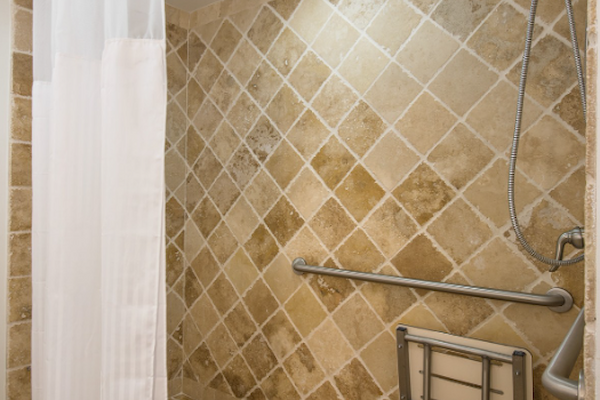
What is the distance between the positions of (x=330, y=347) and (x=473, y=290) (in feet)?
1.92

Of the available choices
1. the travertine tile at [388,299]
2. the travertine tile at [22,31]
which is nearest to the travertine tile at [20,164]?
the travertine tile at [22,31]

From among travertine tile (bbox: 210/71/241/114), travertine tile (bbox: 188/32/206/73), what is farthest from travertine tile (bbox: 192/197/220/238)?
travertine tile (bbox: 188/32/206/73)

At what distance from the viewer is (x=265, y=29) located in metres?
1.70

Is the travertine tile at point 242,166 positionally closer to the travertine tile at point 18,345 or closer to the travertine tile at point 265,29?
the travertine tile at point 265,29

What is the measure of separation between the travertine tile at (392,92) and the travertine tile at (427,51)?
0.10ft

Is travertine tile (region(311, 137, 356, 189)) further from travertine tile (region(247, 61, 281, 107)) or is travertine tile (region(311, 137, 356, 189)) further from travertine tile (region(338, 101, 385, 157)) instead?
travertine tile (region(247, 61, 281, 107))

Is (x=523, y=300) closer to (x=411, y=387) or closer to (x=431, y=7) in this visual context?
(x=411, y=387)

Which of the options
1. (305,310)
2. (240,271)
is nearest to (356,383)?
(305,310)

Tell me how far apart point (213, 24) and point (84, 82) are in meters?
1.18

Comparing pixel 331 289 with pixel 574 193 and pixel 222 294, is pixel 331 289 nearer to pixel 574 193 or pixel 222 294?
pixel 222 294

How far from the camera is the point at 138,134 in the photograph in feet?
2.55

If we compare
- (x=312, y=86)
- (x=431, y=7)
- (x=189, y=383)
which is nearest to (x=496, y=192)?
(x=431, y=7)

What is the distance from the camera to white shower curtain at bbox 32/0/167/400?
2.51 feet

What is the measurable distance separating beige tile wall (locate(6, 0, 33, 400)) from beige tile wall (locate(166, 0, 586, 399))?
23.5 inches
